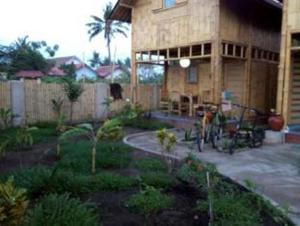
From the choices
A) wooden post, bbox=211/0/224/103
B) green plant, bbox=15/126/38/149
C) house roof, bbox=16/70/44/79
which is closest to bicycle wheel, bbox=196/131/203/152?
wooden post, bbox=211/0/224/103

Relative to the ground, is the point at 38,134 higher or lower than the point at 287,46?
lower

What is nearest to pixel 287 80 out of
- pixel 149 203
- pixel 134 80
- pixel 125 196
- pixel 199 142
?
pixel 199 142

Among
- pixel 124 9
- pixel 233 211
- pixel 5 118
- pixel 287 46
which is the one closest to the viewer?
pixel 233 211

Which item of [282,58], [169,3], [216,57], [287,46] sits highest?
[169,3]

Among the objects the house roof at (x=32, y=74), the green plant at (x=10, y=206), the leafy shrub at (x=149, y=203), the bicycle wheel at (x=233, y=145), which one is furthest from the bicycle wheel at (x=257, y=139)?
the house roof at (x=32, y=74)

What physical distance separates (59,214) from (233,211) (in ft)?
6.39

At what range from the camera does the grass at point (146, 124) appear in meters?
12.5

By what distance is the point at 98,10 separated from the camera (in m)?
41.6

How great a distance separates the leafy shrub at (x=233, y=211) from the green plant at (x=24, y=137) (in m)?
4.96

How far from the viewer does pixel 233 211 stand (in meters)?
3.82

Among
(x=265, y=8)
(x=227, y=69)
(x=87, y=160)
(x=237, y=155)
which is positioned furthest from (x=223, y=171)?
(x=265, y=8)

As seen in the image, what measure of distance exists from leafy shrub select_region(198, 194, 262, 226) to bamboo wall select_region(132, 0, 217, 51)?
27.2ft

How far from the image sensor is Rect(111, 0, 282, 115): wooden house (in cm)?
1157

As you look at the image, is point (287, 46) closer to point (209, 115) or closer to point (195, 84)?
point (209, 115)
